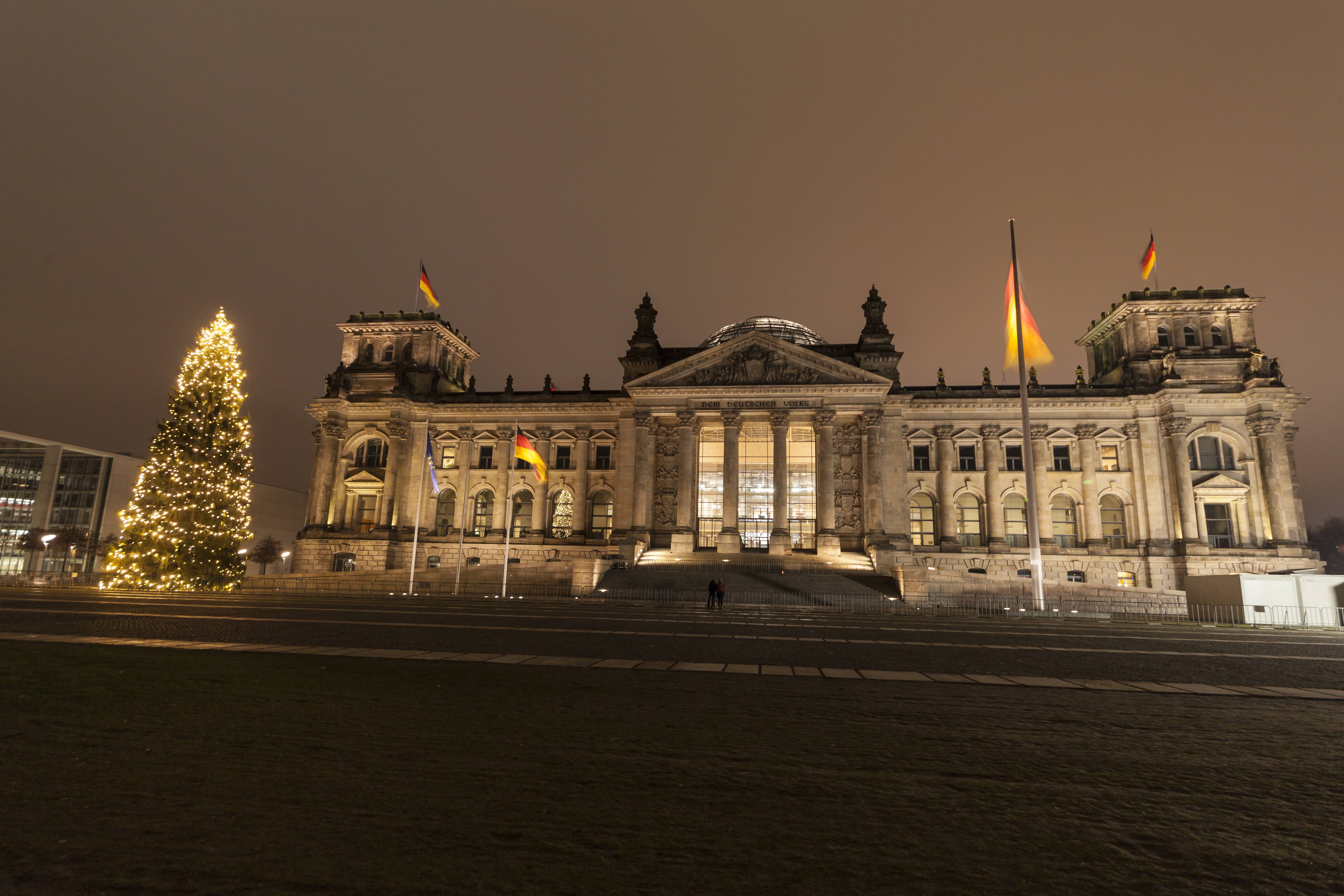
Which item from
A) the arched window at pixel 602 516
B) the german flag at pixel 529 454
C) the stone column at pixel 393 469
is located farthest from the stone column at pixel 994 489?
the stone column at pixel 393 469

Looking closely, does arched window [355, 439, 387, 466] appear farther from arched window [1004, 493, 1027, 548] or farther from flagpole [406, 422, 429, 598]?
arched window [1004, 493, 1027, 548]

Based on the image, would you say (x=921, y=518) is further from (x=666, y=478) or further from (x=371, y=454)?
(x=371, y=454)

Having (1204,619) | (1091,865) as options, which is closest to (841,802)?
(1091,865)

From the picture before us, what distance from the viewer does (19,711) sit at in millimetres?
4590

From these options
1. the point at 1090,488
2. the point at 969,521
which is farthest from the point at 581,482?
the point at 1090,488

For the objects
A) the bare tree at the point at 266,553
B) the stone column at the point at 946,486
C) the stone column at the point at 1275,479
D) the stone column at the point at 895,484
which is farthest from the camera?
the bare tree at the point at 266,553

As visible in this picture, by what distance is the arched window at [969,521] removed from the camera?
2018 inches

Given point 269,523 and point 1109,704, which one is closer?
point 1109,704

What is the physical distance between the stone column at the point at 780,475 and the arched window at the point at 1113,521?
22.7 meters

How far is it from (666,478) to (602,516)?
317 inches

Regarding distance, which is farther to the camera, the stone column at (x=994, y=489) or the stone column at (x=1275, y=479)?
the stone column at (x=994, y=489)

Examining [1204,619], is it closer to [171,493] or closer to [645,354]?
[645,354]

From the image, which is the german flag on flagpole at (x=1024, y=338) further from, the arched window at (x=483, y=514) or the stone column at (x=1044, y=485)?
the arched window at (x=483, y=514)

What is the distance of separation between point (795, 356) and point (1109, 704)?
144ft
